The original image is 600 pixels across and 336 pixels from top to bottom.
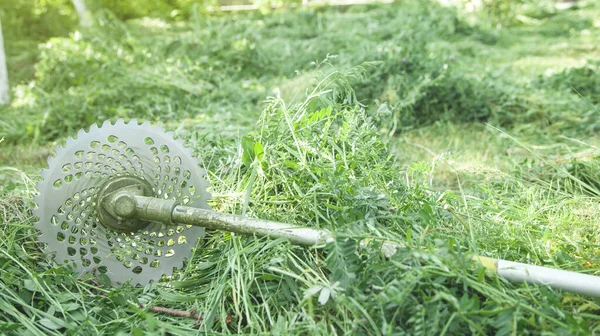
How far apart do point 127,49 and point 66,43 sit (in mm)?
642

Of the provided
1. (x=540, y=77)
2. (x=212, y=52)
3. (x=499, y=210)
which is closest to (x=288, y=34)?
(x=212, y=52)

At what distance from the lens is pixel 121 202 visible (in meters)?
1.96

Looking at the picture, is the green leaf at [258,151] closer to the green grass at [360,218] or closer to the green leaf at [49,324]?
the green grass at [360,218]

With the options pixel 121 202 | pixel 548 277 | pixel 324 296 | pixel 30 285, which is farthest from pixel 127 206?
pixel 548 277

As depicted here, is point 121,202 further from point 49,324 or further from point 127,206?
point 49,324

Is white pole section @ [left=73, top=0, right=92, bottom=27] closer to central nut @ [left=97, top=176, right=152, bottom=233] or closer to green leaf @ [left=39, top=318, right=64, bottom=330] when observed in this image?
central nut @ [left=97, top=176, right=152, bottom=233]

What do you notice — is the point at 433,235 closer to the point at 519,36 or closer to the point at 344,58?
the point at 344,58

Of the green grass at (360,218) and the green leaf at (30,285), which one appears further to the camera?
the green leaf at (30,285)

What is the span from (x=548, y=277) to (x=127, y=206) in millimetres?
1281

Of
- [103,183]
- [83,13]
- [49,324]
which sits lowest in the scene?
[83,13]

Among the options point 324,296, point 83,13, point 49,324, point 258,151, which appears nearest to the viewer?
point 324,296

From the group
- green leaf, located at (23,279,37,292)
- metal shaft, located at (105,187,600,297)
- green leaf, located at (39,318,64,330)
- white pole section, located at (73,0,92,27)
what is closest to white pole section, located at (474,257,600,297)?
metal shaft, located at (105,187,600,297)

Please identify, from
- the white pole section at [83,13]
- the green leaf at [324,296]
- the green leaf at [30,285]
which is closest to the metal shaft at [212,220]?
the green leaf at [324,296]

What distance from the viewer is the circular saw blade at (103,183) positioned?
2000 millimetres
